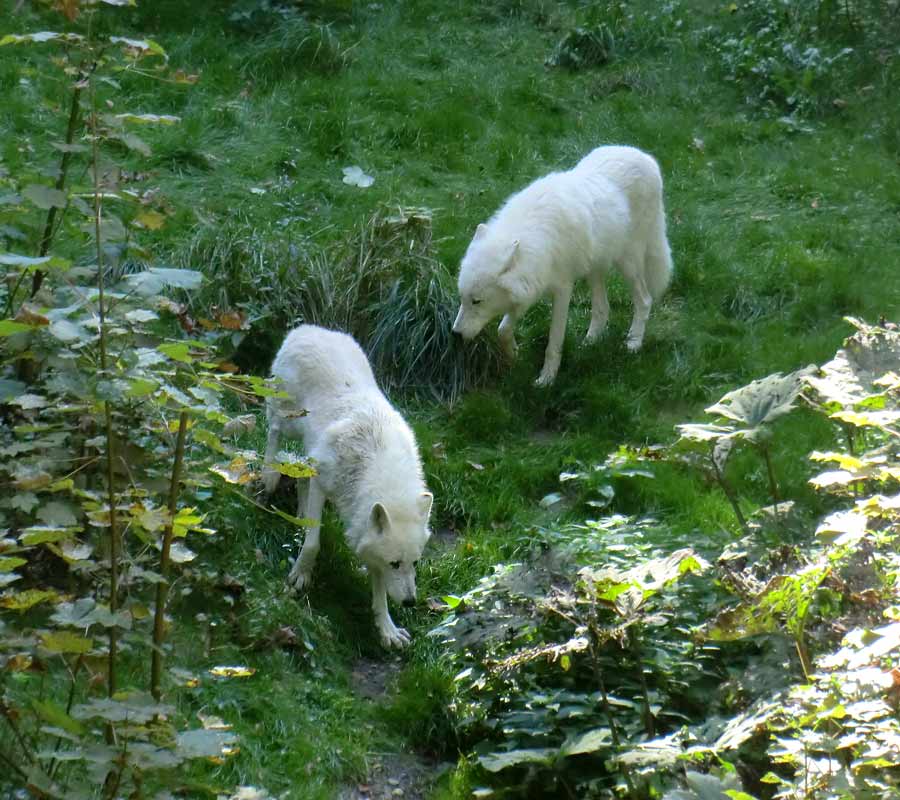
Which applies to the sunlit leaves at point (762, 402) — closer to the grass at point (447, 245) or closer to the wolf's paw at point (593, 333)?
the grass at point (447, 245)

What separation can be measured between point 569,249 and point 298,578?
369cm

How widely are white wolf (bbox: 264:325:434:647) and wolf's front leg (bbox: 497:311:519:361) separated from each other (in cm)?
186

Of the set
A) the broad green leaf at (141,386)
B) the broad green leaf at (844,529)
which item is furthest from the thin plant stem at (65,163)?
the broad green leaf at (844,529)

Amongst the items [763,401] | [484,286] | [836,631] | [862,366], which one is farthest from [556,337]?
[836,631]

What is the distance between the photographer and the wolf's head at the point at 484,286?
852cm

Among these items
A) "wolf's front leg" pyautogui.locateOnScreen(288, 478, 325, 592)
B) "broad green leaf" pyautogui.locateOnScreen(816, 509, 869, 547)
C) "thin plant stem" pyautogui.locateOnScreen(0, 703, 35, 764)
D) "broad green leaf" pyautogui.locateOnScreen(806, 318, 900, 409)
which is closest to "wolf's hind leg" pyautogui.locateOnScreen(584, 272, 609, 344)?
"wolf's front leg" pyautogui.locateOnScreen(288, 478, 325, 592)

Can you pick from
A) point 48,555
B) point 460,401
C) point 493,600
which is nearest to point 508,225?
point 460,401

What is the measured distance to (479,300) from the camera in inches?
336

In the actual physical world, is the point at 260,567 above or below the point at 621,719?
below

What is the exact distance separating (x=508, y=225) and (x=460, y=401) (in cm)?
140

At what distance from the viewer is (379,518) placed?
6145 mm

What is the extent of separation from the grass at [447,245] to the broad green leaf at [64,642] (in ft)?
4.52

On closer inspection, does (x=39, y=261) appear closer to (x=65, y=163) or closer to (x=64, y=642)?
(x=65, y=163)

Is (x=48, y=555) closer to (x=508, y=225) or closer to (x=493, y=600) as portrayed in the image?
(x=493, y=600)
